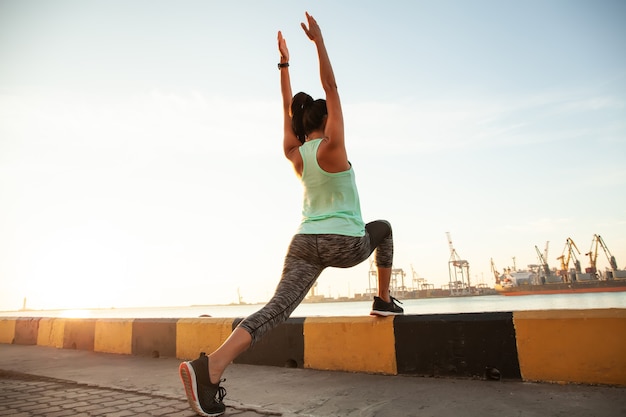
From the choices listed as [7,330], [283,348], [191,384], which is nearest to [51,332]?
[7,330]

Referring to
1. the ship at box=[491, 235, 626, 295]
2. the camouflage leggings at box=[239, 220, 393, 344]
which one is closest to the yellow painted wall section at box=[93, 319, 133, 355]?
the camouflage leggings at box=[239, 220, 393, 344]

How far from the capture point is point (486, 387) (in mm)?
2232

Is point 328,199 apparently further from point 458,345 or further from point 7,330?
point 7,330

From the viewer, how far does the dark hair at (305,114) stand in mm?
2238

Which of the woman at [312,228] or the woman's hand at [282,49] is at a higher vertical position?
the woman's hand at [282,49]

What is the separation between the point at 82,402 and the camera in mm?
2381

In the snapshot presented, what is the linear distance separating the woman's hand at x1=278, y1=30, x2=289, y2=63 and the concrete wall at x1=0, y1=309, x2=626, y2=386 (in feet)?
6.70

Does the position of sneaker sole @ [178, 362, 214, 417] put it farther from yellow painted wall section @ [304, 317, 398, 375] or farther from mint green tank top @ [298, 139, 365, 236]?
yellow painted wall section @ [304, 317, 398, 375]

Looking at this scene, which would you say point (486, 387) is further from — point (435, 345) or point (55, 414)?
point (55, 414)

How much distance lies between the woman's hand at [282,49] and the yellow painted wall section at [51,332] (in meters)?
5.35

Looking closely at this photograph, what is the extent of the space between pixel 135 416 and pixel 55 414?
1.67 feet

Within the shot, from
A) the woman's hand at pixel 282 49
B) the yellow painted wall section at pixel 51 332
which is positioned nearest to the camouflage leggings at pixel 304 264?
the woman's hand at pixel 282 49

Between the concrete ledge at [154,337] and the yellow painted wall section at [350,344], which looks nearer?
the yellow painted wall section at [350,344]

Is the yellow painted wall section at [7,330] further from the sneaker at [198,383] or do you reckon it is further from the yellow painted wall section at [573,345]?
the yellow painted wall section at [573,345]
